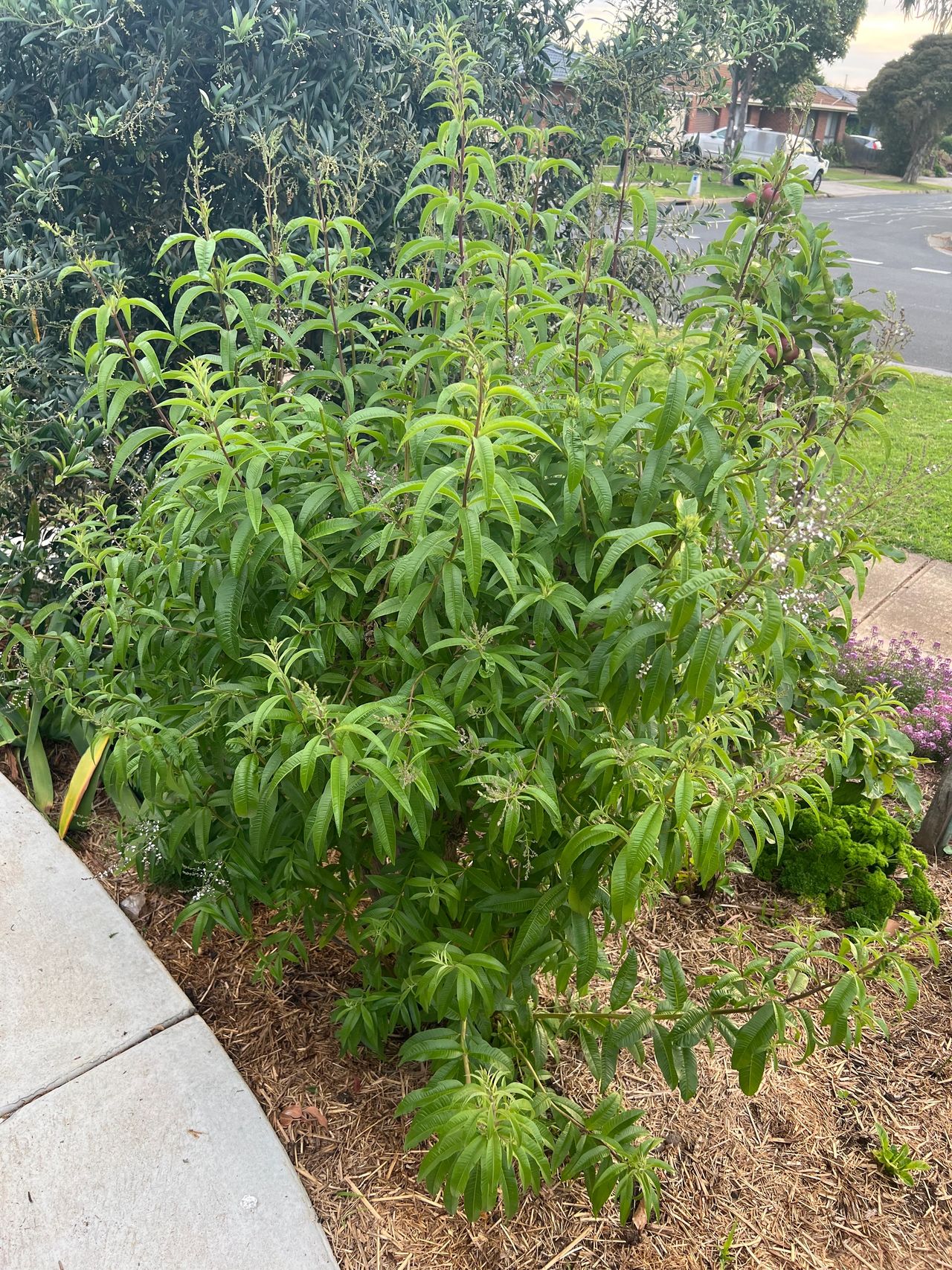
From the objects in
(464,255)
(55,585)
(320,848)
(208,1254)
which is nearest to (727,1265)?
(208,1254)

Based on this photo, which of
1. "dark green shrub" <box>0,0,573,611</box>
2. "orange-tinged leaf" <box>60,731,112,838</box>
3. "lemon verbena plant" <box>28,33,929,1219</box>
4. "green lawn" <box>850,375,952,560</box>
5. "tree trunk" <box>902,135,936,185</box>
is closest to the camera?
"lemon verbena plant" <box>28,33,929,1219</box>

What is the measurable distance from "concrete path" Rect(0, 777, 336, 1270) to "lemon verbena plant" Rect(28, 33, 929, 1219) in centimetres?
35

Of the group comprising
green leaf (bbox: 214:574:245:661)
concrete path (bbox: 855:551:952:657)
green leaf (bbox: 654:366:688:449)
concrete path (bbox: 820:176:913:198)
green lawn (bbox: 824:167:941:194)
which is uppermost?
green lawn (bbox: 824:167:941:194)

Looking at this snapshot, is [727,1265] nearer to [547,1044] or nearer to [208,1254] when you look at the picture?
[547,1044]

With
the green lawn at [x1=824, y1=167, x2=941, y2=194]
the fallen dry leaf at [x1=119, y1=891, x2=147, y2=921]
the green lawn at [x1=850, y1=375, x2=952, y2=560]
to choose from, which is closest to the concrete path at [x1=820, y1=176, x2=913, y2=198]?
the green lawn at [x1=824, y1=167, x2=941, y2=194]

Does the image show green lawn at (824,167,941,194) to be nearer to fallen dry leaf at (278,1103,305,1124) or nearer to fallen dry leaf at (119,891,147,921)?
fallen dry leaf at (119,891,147,921)

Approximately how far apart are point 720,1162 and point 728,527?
1.60m

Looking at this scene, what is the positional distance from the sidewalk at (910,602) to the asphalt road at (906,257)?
142cm

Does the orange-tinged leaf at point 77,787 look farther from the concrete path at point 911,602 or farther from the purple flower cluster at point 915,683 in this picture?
the concrete path at point 911,602

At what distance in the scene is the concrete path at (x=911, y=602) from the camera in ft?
15.6

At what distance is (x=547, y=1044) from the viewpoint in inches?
89.5

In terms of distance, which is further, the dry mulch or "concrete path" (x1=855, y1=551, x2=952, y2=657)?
"concrete path" (x1=855, y1=551, x2=952, y2=657)

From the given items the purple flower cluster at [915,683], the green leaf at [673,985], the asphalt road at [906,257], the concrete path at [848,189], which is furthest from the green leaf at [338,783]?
the concrete path at [848,189]

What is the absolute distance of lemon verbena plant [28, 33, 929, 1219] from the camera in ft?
5.50
